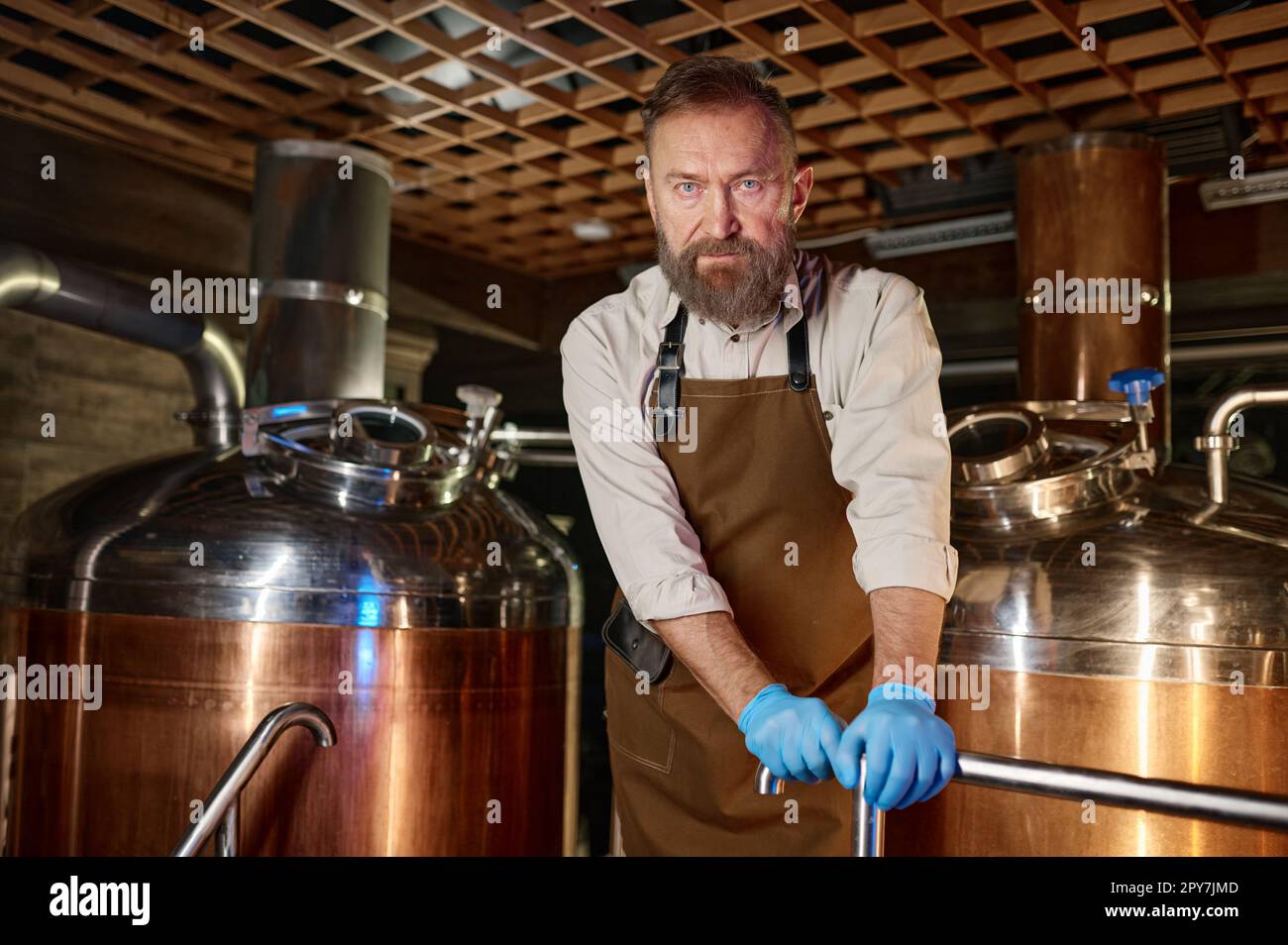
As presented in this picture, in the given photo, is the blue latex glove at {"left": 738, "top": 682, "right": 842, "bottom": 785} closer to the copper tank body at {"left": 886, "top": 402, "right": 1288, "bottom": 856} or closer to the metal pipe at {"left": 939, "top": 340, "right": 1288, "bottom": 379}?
the copper tank body at {"left": 886, "top": 402, "right": 1288, "bottom": 856}

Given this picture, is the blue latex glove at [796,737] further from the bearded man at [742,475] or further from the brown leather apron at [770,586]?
the brown leather apron at [770,586]

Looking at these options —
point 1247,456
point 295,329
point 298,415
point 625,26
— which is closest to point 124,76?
point 295,329

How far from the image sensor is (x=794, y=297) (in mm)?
1896

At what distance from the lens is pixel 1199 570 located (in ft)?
8.14

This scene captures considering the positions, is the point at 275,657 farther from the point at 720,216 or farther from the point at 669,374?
the point at 720,216

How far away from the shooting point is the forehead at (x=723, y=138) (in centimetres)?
175

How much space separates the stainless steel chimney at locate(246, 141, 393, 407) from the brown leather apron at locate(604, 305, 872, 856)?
2.13 m

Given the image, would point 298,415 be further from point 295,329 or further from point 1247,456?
point 1247,456

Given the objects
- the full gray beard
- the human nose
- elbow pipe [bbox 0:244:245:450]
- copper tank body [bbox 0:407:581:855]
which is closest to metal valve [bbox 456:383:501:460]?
copper tank body [bbox 0:407:581:855]

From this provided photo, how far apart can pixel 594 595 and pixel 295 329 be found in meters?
4.13

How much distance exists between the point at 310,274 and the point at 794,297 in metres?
2.41

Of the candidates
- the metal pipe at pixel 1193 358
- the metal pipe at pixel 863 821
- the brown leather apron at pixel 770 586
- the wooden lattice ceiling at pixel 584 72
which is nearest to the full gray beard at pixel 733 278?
the brown leather apron at pixel 770 586

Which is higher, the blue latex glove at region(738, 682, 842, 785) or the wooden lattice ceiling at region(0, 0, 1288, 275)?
the wooden lattice ceiling at region(0, 0, 1288, 275)

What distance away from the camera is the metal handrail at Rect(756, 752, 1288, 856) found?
3.52 ft
